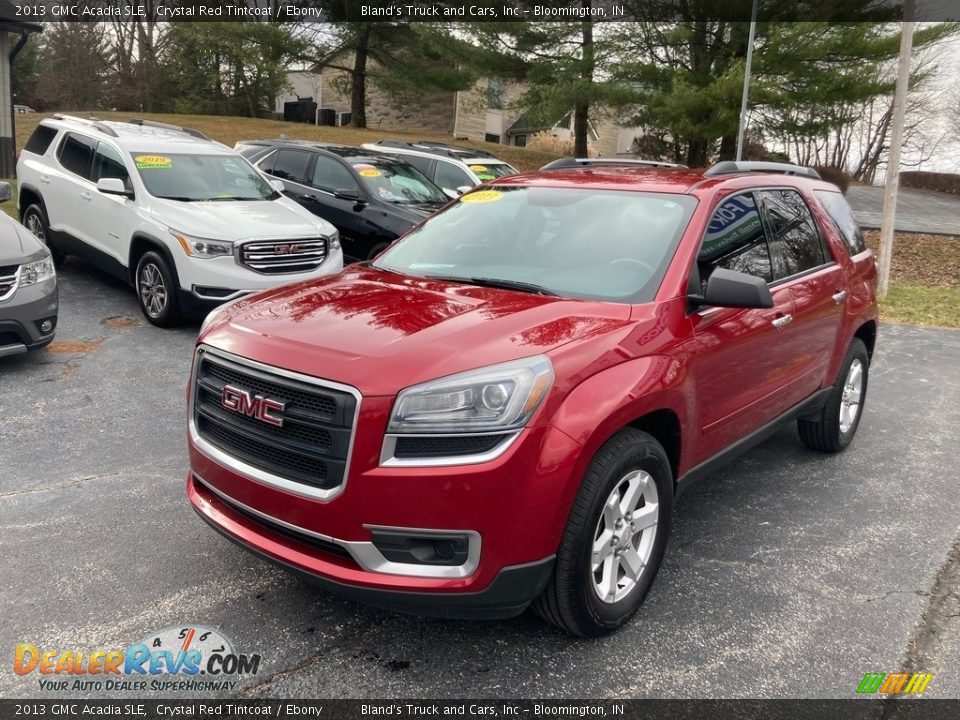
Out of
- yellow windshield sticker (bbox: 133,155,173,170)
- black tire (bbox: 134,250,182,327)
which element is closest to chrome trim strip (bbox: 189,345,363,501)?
black tire (bbox: 134,250,182,327)

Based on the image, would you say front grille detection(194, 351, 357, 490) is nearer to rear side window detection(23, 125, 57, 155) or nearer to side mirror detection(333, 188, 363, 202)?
side mirror detection(333, 188, 363, 202)

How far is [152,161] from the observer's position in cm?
866

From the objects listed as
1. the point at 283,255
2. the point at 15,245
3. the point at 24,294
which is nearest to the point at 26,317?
the point at 24,294

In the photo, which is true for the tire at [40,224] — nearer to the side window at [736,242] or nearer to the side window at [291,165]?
the side window at [291,165]

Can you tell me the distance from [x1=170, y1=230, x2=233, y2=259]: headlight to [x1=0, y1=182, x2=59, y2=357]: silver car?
1.27 meters

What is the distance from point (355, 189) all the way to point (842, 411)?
7043 millimetres

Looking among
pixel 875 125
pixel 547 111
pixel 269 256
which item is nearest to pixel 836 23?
pixel 547 111

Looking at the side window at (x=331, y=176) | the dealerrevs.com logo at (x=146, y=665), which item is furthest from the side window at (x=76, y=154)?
the dealerrevs.com logo at (x=146, y=665)

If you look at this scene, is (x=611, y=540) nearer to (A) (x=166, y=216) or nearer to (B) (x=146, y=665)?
(B) (x=146, y=665)

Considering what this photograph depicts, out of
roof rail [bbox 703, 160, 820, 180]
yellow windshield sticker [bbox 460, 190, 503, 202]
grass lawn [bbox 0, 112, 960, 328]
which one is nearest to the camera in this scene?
roof rail [bbox 703, 160, 820, 180]

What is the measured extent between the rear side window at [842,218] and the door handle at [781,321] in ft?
4.23

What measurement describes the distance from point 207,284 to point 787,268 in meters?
5.24

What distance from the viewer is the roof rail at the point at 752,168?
14.6ft

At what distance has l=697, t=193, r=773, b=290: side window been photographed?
384 cm
